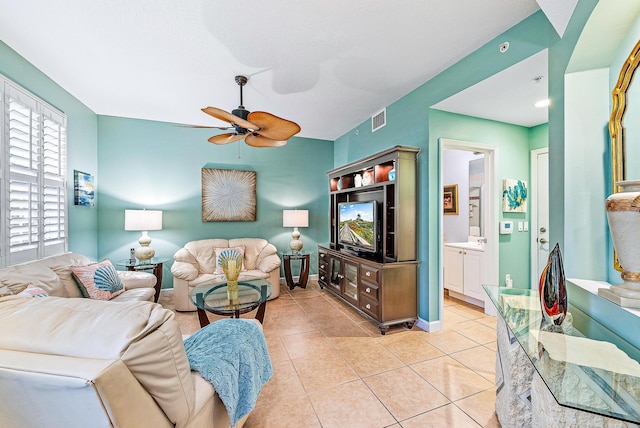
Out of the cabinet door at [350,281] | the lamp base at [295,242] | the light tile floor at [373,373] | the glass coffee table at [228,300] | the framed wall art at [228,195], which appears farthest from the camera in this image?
→ the lamp base at [295,242]

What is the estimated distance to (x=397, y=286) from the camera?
291 cm

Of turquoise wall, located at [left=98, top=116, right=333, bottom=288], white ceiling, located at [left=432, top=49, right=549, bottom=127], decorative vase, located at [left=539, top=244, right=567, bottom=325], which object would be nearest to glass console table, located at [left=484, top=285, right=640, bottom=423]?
decorative vase, located at [left=539, top=244, right=567, bottom=325]

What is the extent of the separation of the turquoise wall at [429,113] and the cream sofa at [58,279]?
Result: 3.08 metres

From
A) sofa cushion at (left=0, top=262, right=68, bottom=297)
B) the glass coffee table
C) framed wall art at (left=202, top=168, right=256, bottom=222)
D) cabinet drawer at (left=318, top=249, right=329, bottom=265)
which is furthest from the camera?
framed wall art at (left=202, top=168, right=256, bottom=222)

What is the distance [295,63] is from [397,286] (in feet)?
8.39

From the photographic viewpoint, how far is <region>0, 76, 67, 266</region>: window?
7.55 feet

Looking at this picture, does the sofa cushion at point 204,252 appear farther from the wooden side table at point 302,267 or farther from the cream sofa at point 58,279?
the wooden side table at point 302,267

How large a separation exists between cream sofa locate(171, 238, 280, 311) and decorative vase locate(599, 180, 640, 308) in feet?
11.1

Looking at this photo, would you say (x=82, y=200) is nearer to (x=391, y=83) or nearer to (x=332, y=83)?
(x=332, y=83)

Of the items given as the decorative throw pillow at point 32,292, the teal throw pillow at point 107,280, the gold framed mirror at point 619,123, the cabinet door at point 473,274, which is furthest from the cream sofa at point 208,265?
the gold framed mirror at point 619,123

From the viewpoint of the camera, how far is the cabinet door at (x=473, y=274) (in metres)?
3.48

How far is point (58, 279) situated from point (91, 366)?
2.29 metres

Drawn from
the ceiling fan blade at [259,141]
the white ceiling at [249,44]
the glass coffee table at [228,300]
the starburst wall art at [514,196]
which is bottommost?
the glass coffee table at [228,300]

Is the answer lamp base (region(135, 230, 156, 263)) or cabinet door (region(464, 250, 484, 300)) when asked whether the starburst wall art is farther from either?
lamp base (region(135, 230, 156, 263))
